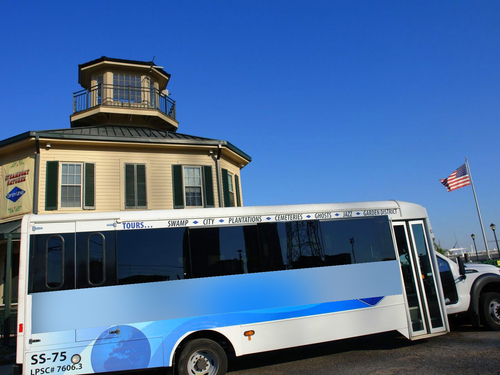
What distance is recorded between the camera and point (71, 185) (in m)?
13.6

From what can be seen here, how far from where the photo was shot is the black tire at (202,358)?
6.23 meters

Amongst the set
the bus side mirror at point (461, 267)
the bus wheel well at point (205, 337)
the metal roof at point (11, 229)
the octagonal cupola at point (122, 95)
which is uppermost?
the octagonal cupola at point (122, 95)

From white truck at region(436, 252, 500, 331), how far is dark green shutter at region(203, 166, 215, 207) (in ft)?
28.7

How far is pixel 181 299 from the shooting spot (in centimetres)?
633

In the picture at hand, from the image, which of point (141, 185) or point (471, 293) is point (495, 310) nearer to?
point (471, 293)

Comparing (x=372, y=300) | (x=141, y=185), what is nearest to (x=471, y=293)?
(x=372, y=300)

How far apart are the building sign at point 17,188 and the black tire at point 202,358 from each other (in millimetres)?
9619

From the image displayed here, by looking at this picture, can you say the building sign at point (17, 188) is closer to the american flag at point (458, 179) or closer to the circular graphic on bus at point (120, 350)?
the circular graphic on bus at point (120, 350)

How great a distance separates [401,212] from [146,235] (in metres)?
5.23

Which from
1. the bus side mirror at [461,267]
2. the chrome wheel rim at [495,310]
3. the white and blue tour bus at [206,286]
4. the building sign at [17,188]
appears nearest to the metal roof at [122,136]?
the building sign at [17,188]

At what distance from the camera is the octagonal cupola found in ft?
56.1

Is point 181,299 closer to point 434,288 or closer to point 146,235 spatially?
point 146,235

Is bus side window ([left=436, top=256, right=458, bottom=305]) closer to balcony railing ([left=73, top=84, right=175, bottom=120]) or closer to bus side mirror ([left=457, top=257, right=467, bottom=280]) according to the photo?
bus side mirror ([left=457, top=257, right=467, bottom=280])

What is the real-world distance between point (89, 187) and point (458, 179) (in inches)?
784
